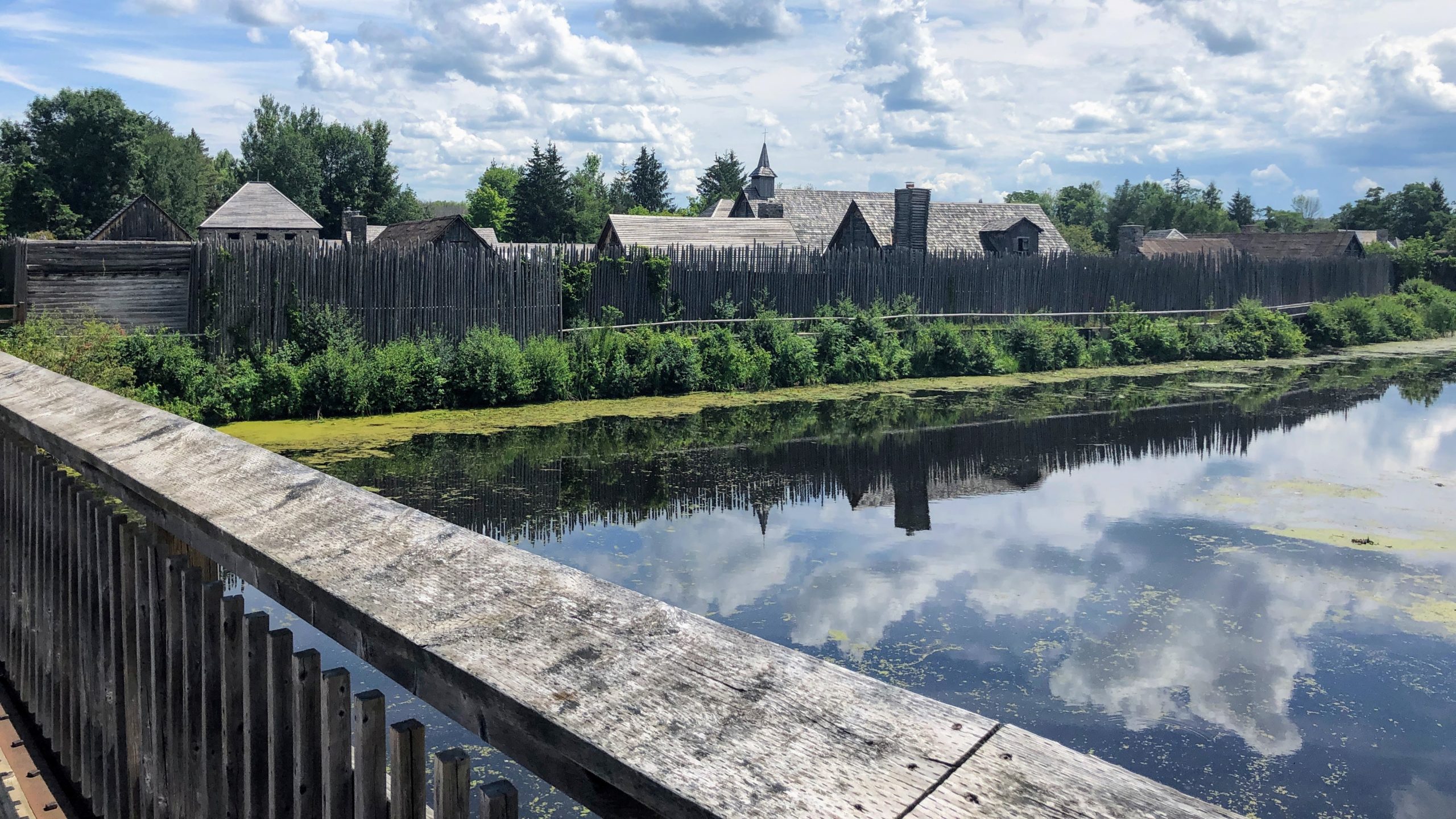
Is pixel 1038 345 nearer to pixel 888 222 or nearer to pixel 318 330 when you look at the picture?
pixel 888 222

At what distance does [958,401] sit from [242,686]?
61.2 feet

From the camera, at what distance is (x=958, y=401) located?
19938mm

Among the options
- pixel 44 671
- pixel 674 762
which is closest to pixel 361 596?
pixel 674 762

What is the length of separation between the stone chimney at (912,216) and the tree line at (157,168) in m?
37.1

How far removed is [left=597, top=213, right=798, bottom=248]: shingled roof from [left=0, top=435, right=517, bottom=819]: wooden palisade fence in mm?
25080

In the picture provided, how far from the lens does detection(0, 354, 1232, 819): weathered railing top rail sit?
3.59 ft

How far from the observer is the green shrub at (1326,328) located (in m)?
32.9

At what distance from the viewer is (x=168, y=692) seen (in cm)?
238

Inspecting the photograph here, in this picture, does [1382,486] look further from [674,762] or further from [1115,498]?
[674,762]

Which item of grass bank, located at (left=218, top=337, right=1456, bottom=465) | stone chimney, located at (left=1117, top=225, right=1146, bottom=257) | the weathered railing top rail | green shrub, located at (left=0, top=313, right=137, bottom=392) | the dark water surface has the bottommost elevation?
the dark water surface

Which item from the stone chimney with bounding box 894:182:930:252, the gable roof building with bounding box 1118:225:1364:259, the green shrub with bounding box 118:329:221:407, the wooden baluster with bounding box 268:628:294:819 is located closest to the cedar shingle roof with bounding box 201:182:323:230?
the stone chimney with bounding box 894:182:930:252

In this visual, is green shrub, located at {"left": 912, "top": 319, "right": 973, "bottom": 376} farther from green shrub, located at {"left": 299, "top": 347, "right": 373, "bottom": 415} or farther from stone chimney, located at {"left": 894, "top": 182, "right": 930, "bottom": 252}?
green shrub, located at {"left": 299, "top": 347, "right": 373, "bottom": 415}

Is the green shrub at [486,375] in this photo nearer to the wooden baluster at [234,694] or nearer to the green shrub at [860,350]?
the green shrub at [860,350]

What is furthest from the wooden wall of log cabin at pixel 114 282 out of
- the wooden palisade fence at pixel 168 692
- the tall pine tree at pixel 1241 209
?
the tall pine tree at pixel 1241 209
